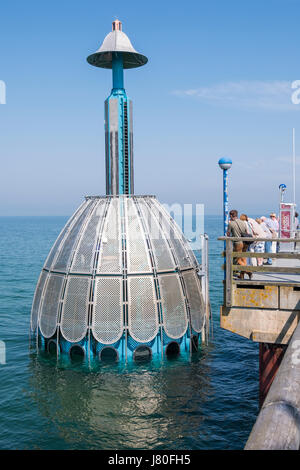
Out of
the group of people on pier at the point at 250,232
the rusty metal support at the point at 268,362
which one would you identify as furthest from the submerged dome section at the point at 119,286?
the rusty metal support at the point at 268,362

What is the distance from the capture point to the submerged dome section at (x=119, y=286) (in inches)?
755

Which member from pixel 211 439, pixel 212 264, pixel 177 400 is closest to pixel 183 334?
pixel 177 400

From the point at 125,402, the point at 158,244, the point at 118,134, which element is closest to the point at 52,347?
the point at 125,402

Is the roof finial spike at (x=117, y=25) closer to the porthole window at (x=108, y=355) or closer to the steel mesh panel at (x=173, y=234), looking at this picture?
the steel mesh panel at (x=173, y=234)

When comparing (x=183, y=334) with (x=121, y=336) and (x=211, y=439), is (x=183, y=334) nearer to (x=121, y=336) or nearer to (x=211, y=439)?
(x=121, y=336)

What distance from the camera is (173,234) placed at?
21.8 metres

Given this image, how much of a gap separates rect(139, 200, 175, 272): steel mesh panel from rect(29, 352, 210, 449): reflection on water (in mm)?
4133

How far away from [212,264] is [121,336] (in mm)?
47981

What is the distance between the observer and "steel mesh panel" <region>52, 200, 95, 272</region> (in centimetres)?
2065

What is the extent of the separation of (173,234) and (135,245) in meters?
2.37

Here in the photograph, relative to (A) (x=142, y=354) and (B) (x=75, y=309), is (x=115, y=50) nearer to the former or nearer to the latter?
(B) (x=75, y=309)

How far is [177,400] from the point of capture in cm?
1733

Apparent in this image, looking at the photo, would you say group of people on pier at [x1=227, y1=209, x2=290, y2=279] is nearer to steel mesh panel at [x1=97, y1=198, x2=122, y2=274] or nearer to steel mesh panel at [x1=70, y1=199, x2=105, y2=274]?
steel mesh panel at [x1=97, y1=198, x2=122, y2=274]

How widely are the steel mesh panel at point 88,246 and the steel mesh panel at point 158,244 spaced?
2.06 m
